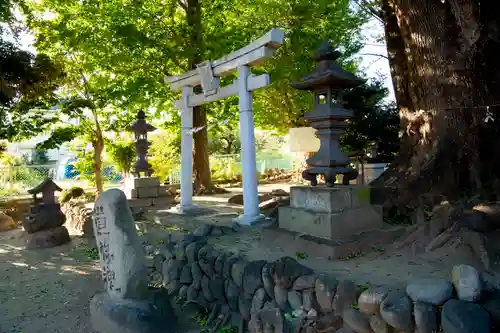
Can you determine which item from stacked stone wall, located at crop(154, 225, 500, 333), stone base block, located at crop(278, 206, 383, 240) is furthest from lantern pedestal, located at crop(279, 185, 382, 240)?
stacked stone wall, located at crop(154, 225, 500, 333)

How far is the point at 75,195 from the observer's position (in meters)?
15.9

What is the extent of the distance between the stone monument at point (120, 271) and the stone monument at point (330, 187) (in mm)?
2306

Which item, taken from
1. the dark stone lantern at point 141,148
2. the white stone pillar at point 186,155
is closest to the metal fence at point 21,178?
the dark stone lantern at point 141,148

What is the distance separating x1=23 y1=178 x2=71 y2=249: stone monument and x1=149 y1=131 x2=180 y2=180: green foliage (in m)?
6.46

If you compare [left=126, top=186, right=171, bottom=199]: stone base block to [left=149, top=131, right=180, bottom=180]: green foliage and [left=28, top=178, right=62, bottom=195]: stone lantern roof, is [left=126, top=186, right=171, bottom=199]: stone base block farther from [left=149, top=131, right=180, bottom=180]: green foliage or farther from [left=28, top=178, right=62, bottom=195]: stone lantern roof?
[left=149, top=131, right=180, bottom=180]: green foliage

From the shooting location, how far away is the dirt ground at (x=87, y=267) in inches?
186

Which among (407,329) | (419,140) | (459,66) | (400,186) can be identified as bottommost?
(407,329)

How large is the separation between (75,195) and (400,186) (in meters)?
13.0

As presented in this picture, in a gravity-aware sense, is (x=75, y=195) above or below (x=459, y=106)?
below

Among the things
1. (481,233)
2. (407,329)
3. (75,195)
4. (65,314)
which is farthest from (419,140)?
(75,195)

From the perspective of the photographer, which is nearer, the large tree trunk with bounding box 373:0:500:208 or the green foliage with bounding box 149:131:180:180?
the large tree trunk with bounding box 373:0:500:208

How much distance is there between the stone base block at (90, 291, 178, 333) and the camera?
4934 mm

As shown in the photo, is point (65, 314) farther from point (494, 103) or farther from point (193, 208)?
point (494, 103)

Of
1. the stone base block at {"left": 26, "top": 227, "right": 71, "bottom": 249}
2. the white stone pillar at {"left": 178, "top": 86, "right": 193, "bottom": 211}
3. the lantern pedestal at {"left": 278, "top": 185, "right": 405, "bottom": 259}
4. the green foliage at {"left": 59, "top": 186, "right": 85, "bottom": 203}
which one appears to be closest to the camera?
the lantern pedestal at {"left": 278, "top": 185, "right": 405, "bottom": 259}
